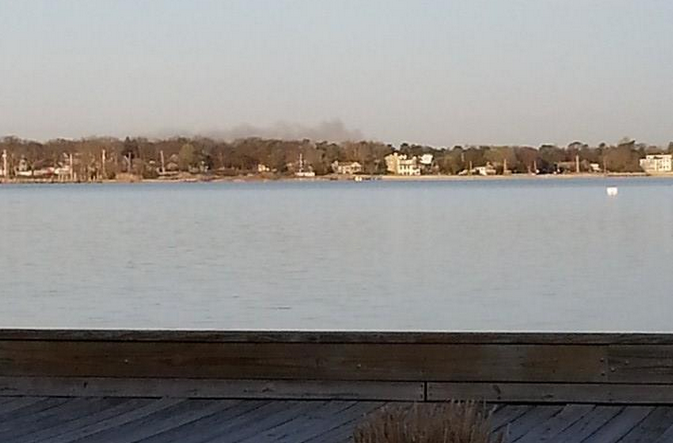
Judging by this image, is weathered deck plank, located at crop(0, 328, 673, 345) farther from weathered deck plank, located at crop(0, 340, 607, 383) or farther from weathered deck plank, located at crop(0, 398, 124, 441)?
weathered deck plank, located at crop(0, 398, 124, 441)

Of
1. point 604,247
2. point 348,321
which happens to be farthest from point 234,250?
point 348,321

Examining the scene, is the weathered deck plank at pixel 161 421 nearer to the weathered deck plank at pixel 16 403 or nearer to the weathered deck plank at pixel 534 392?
the weathered deck plank at pixel 16 403

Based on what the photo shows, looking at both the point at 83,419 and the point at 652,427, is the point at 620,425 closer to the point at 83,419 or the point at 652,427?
the point at 652,427

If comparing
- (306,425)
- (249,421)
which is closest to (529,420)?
(306,425)

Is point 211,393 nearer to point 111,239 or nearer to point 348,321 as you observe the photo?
point 348,321

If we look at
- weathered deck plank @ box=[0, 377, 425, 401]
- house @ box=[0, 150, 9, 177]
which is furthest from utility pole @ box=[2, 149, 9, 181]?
weathered deck plank @ box=[0, 377, 425, 401]

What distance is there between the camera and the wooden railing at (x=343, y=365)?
526 cm

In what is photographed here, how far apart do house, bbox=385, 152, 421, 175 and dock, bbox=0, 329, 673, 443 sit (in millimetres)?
49998

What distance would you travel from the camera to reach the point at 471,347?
17.4 ft

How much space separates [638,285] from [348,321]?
612 cm

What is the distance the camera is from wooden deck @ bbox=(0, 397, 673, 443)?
15.9 feet

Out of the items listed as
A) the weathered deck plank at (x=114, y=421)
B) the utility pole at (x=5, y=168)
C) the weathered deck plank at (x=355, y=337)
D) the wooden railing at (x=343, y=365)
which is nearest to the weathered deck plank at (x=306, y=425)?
the wooden railing at (x=343, y=365)

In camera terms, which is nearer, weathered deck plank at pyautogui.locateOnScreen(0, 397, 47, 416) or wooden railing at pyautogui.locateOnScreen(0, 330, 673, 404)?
wooden railing at pyautogui.locateOnScreen(0, 330, 673, 404)

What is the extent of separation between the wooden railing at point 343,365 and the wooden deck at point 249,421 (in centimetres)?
6
